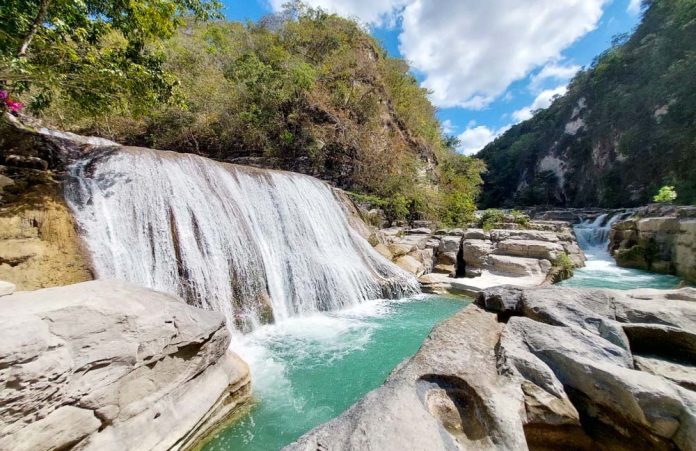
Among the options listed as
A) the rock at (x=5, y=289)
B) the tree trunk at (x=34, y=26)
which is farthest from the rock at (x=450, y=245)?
the tree trunk at (x=34, y=26)

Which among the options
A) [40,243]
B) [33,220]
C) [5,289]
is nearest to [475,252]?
[5,289]

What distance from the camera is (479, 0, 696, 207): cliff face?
1972cm

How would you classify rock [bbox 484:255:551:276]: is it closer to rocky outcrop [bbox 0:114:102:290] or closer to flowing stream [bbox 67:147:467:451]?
flowing stream [bbox 67:147:467:451]

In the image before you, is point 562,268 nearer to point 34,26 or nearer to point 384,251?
point 384,251

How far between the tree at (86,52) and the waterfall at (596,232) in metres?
19.4

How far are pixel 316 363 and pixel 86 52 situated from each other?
5.98 meters

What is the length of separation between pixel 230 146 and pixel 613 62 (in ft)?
125

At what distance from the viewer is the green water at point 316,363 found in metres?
2.91

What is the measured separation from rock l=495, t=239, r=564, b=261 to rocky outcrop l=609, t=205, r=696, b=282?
3436 mm

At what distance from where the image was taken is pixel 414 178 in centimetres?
1350

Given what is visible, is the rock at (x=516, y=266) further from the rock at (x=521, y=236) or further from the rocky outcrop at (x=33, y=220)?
the rocky outcrop at (x=33, y=220)

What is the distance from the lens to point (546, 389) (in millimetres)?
1694

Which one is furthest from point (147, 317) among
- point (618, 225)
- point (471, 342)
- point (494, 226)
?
point (618, 225)

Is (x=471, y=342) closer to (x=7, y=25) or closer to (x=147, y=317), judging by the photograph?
(x=147, y=317)
